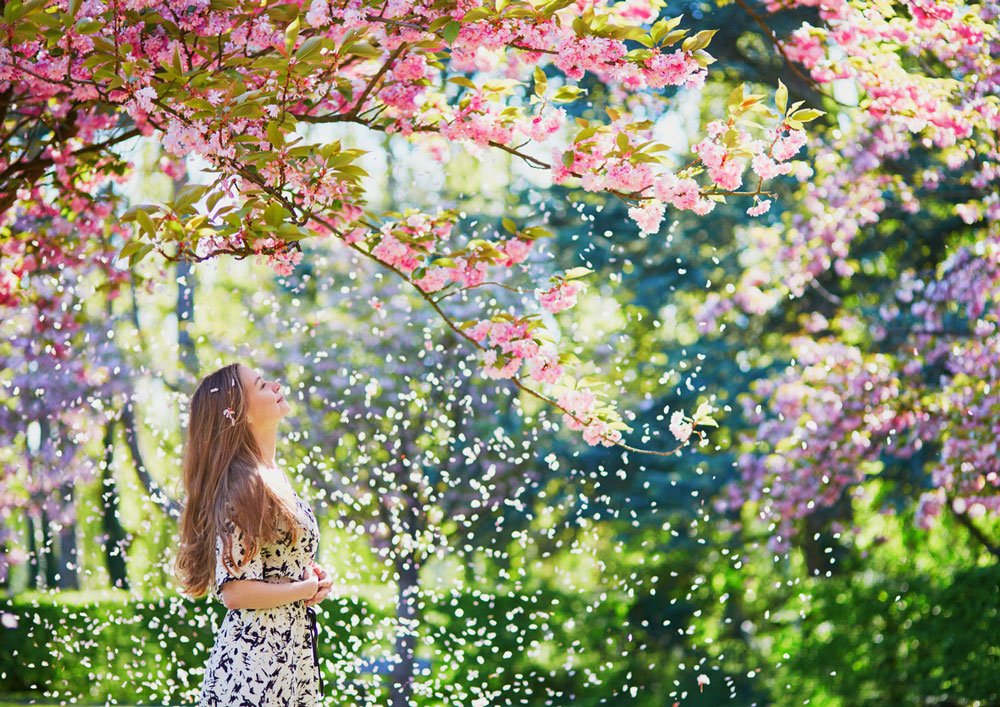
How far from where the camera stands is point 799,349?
6.80 m

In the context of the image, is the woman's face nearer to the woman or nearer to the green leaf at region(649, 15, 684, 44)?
the woman

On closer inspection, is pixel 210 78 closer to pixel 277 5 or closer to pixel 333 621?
pixel 277 5

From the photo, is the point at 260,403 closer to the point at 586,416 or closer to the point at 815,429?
the point at 586,416

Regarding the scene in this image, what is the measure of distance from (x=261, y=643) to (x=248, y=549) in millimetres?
232

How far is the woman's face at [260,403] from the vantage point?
102 inches

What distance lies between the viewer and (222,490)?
2.50m

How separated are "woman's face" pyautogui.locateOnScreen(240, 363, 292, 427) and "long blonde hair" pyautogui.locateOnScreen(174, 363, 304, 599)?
0.05 ft

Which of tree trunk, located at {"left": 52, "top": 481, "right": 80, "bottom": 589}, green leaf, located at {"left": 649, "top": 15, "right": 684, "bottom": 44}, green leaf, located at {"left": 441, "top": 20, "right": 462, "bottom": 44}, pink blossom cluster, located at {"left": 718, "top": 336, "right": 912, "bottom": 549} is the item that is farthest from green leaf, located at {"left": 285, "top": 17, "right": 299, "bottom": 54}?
tree trunk, located at {"left": 52, "top": 481, "right": 80, "bottom": 589}

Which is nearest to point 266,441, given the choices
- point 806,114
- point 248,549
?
point 248,549

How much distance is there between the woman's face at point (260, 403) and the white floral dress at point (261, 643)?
8.4 inches

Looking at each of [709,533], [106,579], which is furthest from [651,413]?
[106,579]

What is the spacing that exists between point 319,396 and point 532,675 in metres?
2.11

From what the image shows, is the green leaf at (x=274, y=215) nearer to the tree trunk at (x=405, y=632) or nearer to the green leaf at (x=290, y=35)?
the green leaf at (x=290, y=35)

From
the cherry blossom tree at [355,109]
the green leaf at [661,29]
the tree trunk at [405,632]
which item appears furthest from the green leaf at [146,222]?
the tree trunk at [405,632]
